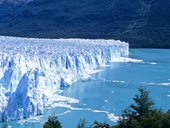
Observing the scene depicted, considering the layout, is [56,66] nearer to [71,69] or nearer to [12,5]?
[71,69]

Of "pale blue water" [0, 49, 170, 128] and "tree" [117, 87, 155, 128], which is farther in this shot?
"pale blue water" [0, 49, 170, 128]

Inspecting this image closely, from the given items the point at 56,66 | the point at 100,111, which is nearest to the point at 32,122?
the point at 100,111

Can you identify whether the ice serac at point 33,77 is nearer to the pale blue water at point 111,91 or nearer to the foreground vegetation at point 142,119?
the pale blue water at point 111,91

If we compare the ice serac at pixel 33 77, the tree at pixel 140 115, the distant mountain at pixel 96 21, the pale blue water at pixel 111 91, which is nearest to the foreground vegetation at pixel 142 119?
Answer: the tree at pixel 140 115

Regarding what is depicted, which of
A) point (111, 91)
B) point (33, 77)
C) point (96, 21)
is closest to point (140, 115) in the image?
point (33, 77)

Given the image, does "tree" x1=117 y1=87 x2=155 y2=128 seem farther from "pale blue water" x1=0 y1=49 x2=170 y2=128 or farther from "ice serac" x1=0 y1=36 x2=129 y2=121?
"ice serac" x1=0 y1=36 x2=129 y2=121

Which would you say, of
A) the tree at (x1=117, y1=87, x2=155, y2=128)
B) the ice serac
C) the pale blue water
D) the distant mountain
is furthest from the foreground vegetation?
the distant mountain
